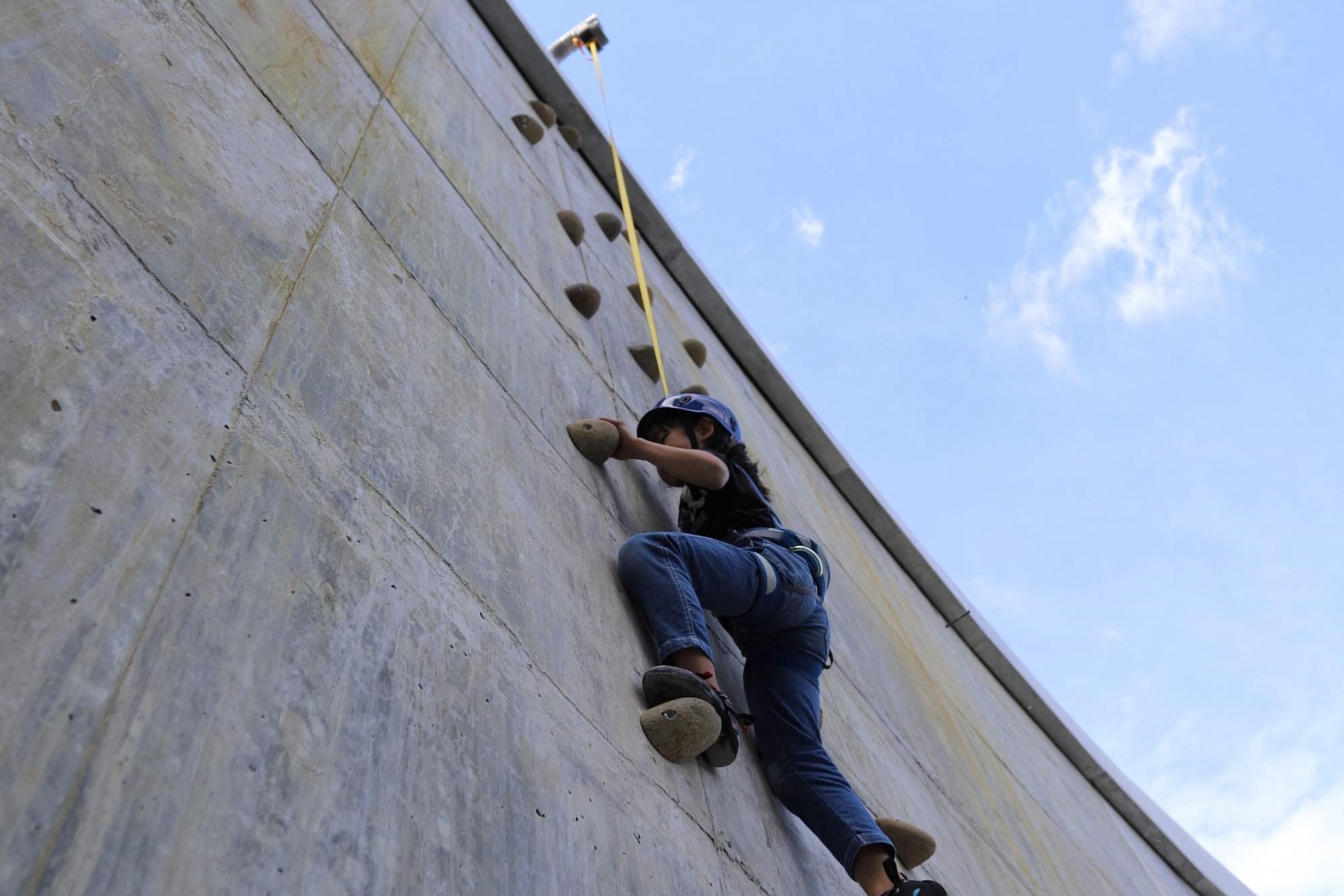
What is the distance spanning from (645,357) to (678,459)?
144 cm

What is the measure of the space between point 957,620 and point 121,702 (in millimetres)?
7380

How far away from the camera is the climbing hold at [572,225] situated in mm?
4961

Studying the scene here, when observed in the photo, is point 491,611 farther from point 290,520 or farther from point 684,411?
point 684,411

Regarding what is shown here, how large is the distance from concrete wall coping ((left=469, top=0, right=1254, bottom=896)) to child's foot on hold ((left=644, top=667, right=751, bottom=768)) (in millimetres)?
5574

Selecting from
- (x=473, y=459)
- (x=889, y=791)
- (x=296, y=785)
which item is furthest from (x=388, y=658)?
(x=889, y=791)

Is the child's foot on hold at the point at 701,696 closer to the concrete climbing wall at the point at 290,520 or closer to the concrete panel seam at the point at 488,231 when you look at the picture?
the concrete climbing wall at the point at 290,520

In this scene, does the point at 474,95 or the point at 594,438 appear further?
the point at 474,95

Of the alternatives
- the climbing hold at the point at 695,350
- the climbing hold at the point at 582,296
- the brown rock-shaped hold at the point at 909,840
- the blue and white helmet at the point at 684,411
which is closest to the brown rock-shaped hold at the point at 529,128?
the climbing hold at the point at 695,350

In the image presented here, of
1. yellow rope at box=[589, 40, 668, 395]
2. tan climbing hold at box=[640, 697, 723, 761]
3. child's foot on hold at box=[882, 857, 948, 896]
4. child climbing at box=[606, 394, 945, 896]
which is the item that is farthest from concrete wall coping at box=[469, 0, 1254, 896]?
tan climbing hold at box=[640, 697, 723, 761]

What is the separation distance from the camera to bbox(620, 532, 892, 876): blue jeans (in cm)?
275

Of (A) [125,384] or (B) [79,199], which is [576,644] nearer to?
(A) [125,384]

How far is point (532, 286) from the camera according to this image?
3.81 metres

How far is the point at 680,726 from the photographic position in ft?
7.61

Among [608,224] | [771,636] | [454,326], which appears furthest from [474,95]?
[771,636]
